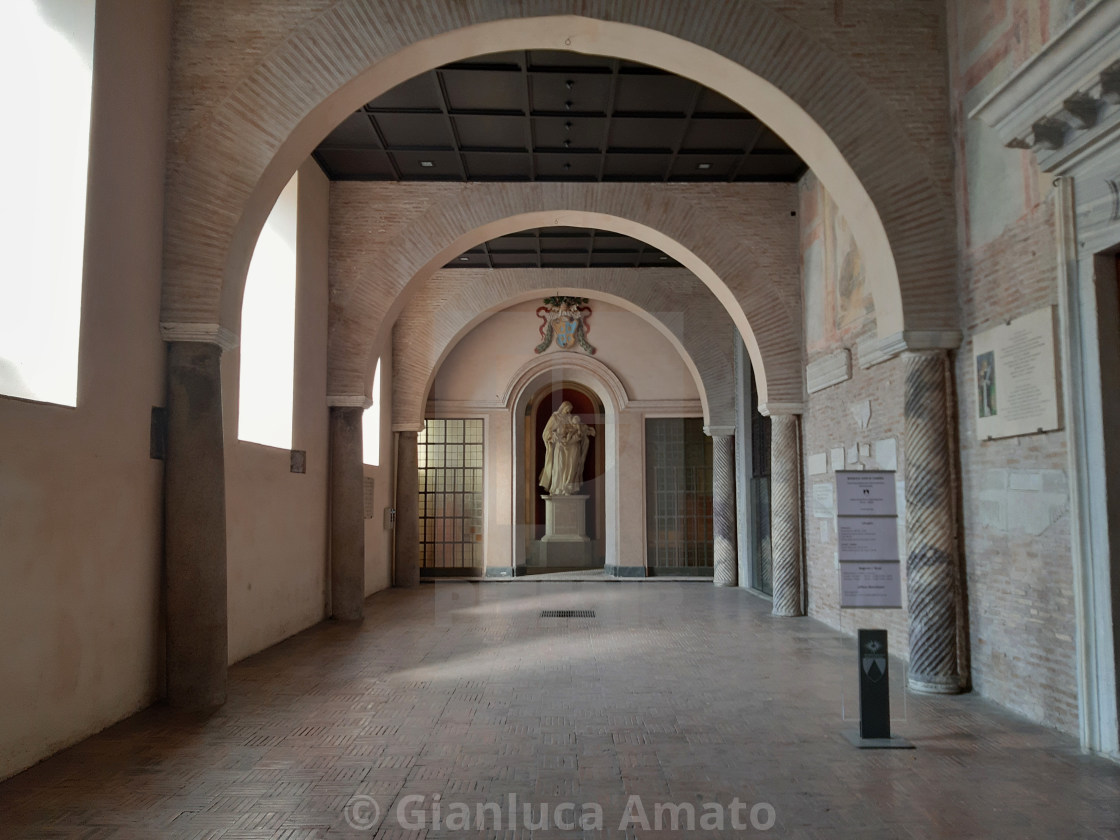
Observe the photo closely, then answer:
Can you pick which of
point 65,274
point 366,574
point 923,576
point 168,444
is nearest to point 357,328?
point 366,574

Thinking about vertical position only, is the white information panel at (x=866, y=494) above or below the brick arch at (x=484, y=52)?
below

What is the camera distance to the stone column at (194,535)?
21.0 feet

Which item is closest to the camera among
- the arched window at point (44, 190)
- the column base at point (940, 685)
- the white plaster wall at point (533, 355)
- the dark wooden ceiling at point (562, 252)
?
the arched window at point (44, 190)

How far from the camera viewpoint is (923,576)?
695 cm

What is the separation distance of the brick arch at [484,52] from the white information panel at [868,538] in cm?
188

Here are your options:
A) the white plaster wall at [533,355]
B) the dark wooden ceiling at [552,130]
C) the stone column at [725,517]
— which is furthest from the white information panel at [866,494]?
the white plaster wall at [533,355]

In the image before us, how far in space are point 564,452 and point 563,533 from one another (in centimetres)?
162

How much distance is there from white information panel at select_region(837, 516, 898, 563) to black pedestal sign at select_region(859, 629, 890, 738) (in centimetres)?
50

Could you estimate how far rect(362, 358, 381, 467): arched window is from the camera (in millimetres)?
13586

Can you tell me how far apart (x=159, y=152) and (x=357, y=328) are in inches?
187

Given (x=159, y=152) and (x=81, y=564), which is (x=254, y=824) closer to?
(x=81, y=564)

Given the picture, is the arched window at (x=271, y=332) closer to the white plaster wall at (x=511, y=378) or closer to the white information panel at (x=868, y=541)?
the white information panel at (x=868, y=541)

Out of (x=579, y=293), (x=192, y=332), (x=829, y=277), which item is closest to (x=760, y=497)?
(x=829, y=277)

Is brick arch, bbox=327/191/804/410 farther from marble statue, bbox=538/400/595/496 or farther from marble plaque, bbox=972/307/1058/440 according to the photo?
marble statue, bbox=538/400/595/496
